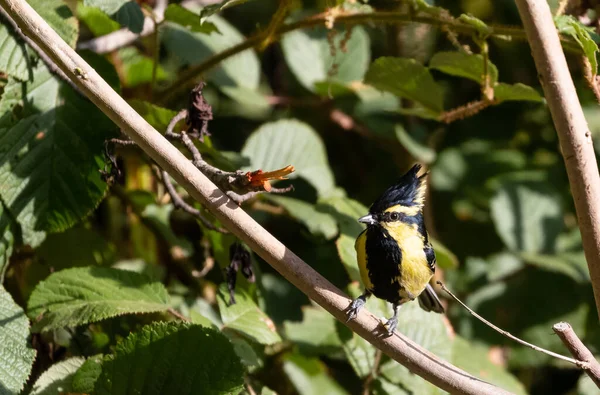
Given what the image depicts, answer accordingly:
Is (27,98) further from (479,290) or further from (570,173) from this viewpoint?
(479,290)

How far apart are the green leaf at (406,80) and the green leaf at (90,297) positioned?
2.52ft

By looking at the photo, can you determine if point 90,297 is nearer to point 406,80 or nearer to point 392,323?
point 392,323

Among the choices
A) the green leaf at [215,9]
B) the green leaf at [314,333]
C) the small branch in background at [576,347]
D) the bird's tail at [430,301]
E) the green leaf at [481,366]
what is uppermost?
the green leaf at [215,9]

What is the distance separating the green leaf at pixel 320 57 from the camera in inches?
94.7

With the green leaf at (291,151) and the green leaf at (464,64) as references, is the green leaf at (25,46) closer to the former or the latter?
the green leaf at (291,151)

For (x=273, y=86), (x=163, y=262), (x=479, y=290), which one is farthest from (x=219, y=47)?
(x=479, y=290)

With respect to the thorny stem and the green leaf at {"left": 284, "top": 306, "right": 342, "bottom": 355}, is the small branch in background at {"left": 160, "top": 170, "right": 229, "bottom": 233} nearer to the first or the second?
A: the thorny stem

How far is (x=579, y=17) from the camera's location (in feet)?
5.95

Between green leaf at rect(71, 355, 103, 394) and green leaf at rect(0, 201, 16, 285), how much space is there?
30 centimetres

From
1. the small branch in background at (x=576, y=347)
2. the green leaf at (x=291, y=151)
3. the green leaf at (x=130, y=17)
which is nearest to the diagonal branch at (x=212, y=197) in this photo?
the small branch in background at (x=576, y=347)

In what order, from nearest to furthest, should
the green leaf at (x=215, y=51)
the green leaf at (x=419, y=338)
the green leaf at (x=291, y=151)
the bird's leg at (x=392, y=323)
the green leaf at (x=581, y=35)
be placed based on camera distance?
the bird's leg at (x=392, y=323)
the green leaf at (x=581, y=35)
the green leaf at (x=419, y=338)
the green leaf at (x=291, y=151)
the green leaf at (x=215, y=51)

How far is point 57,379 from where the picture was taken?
146 cm

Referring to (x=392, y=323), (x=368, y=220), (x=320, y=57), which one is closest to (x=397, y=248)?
(x=368, y=220)

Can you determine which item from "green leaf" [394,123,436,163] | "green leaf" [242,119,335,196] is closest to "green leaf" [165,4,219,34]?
"green leaf" [242,119,335,196]
